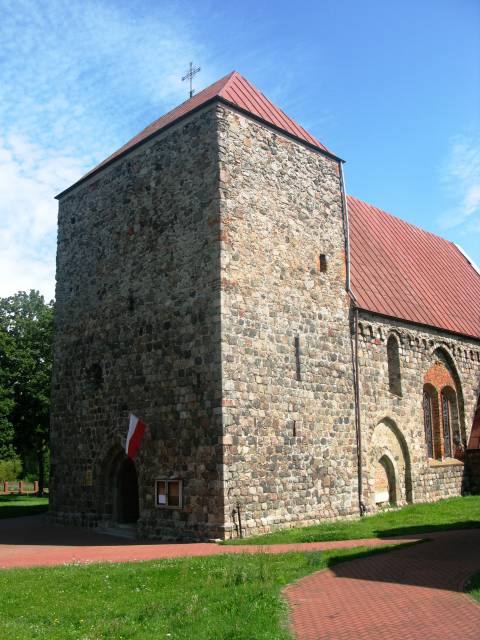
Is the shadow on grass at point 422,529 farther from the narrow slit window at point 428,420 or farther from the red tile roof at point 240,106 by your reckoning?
the red tile roof at point 240,106

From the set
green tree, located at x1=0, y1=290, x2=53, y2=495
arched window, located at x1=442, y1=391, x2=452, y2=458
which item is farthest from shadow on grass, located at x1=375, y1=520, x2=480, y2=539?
green tree, located at x1=0, y1=290, x2=53, y2=495

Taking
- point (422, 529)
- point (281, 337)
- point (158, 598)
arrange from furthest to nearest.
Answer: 1. point (281, 337)
2. point (422, 529)
3. point (158, 598)

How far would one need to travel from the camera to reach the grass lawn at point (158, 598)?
757cm

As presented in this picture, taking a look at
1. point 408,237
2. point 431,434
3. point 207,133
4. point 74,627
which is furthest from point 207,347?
point 408,237

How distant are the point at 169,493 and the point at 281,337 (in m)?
4.96

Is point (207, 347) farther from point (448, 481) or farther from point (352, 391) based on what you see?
point (448, 481)

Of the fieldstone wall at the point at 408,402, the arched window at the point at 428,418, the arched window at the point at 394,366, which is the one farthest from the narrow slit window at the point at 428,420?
the arched window at the point at 394,366

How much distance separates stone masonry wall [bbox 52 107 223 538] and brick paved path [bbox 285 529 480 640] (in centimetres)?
479

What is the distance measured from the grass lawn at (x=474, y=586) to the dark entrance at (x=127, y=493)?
11185 millimetres

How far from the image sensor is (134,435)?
1736 cm

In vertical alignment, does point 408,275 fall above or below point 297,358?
above

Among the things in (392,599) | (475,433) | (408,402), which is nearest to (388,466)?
(408,402)

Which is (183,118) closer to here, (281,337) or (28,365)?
(281,337)

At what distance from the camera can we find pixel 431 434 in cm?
2306
